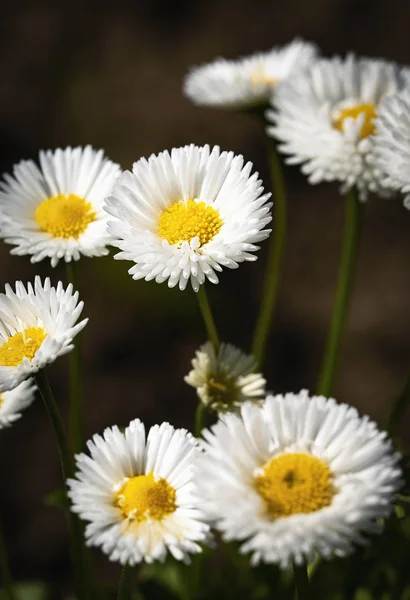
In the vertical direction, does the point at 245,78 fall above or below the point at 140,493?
above

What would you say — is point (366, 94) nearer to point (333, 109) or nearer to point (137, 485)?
point (333, 109)

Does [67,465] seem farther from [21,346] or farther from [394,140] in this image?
[394,140]

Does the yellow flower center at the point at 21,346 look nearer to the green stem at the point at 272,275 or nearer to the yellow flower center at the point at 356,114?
the green stem at the point at 272,275

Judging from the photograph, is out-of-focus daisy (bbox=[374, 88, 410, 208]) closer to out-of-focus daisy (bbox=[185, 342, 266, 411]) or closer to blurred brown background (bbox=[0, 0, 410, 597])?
out-of-focus daisy (bbox=[185, 342, 266, 411])

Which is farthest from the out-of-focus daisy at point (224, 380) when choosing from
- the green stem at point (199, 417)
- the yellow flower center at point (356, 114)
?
the yellow flower center at point (356, 114)

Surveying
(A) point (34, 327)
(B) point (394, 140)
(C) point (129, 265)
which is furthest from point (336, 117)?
(C) point (129, 265)

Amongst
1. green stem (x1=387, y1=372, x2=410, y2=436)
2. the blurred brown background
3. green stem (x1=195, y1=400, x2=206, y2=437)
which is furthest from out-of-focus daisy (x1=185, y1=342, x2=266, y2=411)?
the blurred brown background
